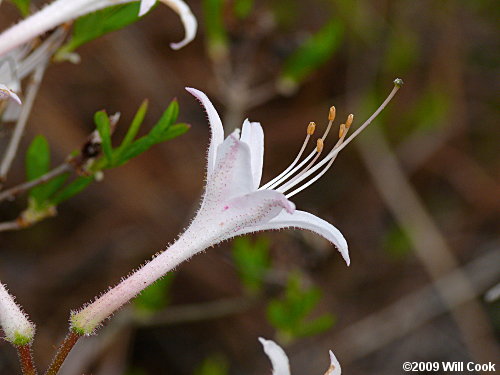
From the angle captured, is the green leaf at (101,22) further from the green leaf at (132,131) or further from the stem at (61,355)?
the stem at (61,355)

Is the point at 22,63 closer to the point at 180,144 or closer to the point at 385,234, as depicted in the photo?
the point at 180,144

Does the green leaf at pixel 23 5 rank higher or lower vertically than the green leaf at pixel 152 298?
higher

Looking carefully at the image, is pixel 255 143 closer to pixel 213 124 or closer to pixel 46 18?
pixel 213 124

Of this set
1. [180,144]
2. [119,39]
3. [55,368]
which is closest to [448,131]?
[180,144]

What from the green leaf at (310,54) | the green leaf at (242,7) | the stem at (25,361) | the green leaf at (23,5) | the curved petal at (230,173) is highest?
the green leaf at (242,7)

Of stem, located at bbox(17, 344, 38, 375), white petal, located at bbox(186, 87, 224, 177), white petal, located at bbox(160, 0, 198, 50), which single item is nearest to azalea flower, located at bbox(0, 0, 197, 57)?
white petal, located at bbox(160, 0, 198, 50)

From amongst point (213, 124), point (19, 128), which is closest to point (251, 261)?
point (19, 128)

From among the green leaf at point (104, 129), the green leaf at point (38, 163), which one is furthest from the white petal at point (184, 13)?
the green leaf at point (38, 163)
